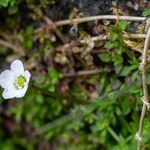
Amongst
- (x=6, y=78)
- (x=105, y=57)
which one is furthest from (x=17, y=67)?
(x=105, y=57)

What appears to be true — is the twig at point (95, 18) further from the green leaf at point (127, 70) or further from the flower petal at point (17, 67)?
the flower petal at point (17, 67)

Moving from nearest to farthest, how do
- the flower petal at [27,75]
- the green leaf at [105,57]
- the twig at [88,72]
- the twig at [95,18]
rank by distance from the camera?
the flower petal at [27,75] → the twig at [95,18] → the green leaf at [105,57] → the twig at [88,72]

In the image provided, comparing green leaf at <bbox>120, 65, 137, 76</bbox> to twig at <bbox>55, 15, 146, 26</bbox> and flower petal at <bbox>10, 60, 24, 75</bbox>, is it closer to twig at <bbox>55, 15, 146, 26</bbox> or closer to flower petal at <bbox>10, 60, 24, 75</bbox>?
twig at <bbox>55, 15, 146, 26</bbox>

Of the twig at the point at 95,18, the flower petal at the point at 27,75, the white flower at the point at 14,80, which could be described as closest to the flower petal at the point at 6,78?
the white flower at the point at 14,80

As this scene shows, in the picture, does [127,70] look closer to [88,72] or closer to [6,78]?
[88,72]

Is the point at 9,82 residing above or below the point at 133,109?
above

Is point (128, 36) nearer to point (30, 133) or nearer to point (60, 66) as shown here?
point (60, 66)

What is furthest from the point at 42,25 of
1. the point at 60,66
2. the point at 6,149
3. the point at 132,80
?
the point at 6,149
